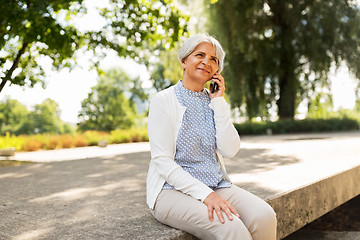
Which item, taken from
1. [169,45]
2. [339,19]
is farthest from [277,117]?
[169,45]

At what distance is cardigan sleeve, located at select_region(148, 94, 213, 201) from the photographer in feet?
6.60

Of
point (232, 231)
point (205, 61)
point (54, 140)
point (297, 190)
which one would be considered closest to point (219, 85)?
point (205, 61)

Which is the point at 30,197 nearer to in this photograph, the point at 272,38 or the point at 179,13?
the point at 179,13

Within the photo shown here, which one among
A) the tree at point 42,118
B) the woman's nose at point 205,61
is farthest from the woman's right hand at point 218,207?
the tree at point 42,118

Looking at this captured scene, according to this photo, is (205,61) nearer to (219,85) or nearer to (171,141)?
(219,85)

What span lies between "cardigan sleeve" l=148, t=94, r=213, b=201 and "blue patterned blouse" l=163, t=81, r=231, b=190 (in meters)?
0.07

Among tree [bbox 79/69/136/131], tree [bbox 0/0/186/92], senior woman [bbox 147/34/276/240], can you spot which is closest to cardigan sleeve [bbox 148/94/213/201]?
senior woman [bbox 147/34/276/240]

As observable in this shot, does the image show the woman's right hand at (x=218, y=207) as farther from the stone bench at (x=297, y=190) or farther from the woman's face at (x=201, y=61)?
the woman's face at (x=201, y=61)

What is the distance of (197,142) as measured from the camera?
2.21m

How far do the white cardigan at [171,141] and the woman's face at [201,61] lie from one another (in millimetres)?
184

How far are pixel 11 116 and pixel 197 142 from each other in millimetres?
60701

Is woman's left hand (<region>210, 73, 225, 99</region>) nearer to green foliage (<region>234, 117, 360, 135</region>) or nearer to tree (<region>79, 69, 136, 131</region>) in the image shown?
green foliage (<region>234, 117, 360, 135</region>)

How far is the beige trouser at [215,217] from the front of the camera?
185 centimetres

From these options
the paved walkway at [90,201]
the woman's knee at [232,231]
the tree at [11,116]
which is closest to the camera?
the woman's knee at [232,231]
